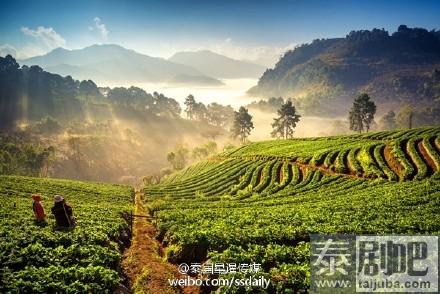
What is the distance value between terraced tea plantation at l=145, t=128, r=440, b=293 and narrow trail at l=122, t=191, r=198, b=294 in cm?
127

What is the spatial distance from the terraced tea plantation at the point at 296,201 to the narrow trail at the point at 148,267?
1.27 metres

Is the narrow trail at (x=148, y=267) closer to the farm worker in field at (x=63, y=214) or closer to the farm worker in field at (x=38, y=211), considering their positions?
the farm worker in field at (x=63, y=214)

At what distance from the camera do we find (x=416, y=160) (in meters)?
53.9

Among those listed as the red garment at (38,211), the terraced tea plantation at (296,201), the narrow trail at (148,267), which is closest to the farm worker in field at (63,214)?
the red garment at (38,211)

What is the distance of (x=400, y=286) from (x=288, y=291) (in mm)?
5566

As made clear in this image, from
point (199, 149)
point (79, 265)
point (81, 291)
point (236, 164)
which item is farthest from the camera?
point (199, 149)

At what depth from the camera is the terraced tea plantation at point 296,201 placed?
941 inches

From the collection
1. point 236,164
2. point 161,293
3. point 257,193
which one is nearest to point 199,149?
point 236,164

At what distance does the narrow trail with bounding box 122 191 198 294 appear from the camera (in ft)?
68.4

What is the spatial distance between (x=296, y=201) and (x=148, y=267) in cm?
2491

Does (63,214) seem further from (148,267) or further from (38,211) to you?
(148,267)

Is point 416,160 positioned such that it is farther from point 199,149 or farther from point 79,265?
point 199,149

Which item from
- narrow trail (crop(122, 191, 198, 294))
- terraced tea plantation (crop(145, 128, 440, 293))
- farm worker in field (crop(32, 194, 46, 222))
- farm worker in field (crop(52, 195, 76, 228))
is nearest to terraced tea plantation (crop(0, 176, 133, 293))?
farm worker in field (crop(32, 194, 46, 222))

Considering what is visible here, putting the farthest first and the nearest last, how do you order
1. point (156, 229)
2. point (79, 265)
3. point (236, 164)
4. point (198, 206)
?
point (236, 164) → point (198, 206) → point (156, 229) → point (79, 265)
